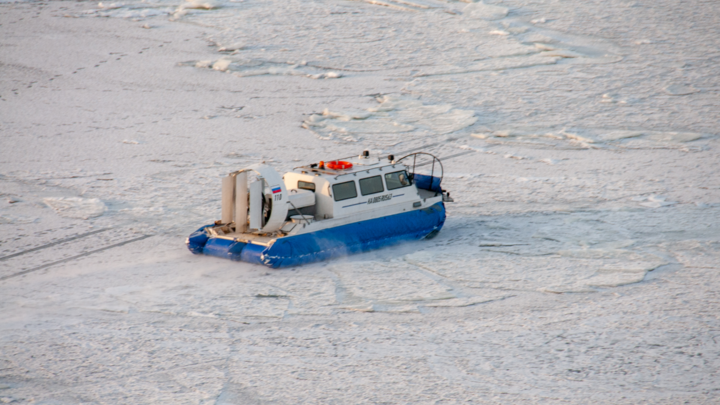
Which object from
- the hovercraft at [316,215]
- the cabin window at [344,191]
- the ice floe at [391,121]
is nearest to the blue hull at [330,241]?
the hovercraft at [316,215]

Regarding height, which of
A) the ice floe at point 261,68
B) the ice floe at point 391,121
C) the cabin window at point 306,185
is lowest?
the ice floe at point 391,121

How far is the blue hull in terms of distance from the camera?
933 centimetres

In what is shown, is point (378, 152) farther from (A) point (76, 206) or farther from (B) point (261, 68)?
(B) point (261, 68)

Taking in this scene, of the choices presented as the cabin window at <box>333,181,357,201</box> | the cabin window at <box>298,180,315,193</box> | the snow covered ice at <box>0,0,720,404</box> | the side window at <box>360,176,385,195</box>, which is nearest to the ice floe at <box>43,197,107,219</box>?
the snow covered ice at <box>0,0,720,404</box>

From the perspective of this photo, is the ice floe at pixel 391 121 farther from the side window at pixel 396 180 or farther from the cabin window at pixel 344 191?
the cabin window at pixel 344 191

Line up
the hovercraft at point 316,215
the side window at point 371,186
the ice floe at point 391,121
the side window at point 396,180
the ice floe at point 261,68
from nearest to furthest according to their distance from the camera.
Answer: the hovercraft at point 316,215 < the side window at point 371,186 < the side window at point 396,180 < the ice floe at point 391,121 < the ice floe at point 261,68

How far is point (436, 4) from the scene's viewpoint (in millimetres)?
22203

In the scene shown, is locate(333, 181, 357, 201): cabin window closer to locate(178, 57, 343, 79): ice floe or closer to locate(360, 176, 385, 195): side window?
locate(360, 176, 385, 195): side window

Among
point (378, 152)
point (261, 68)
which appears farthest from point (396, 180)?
point (261, 68)

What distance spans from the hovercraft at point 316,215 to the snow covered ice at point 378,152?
0.26 m

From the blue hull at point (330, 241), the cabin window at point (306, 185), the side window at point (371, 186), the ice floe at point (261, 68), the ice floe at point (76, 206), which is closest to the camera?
the blue hull at point (330, 241)

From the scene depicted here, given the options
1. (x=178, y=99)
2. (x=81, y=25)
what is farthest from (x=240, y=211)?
(x=81, y=25)

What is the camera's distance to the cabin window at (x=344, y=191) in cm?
991

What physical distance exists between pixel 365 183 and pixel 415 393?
405 centimetres
